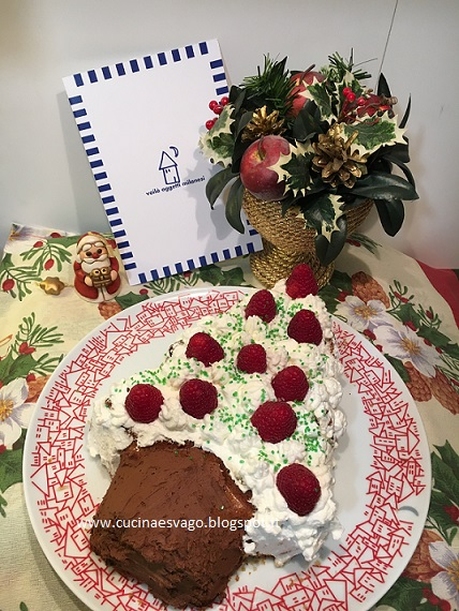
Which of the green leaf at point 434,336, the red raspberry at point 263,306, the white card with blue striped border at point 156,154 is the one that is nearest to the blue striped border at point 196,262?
the white card with blue striped border at point 156,154

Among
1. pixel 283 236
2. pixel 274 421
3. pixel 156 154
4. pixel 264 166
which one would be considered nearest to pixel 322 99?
pixel 264 166

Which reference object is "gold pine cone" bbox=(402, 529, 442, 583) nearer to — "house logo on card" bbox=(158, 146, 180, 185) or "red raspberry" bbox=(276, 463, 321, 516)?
"red raspberry" bbox=(276, 463, 321, 516)

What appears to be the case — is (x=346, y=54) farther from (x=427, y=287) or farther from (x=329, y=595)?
(x=329, y=595)

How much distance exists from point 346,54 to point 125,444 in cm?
88

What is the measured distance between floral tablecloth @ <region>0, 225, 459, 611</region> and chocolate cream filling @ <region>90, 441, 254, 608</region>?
0.16 m

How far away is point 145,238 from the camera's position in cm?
132

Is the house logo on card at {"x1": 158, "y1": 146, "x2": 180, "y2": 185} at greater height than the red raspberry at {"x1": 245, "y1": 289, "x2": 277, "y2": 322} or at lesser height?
greater

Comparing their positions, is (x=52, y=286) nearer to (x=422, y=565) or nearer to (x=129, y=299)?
(x=129, y=299)

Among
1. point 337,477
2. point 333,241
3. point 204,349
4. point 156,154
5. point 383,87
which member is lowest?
point 337,477

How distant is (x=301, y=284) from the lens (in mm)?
1104

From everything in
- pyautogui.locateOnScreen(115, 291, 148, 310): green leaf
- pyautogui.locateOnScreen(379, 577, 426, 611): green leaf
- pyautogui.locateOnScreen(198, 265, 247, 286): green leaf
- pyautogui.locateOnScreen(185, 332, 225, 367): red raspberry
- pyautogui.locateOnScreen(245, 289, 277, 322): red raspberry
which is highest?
pyautogui.locateOnScreen(245, 289, 277, 322): red raspberry

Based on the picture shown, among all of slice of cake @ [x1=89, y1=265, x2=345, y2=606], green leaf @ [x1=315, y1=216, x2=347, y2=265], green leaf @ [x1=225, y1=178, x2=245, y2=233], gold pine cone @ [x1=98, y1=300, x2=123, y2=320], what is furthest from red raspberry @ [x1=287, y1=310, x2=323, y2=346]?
gold pine cone @ [x1=98, y1=300, x2=123, y2=320]

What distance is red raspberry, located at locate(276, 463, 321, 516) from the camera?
2.76 feet

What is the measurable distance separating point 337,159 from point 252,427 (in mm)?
488
